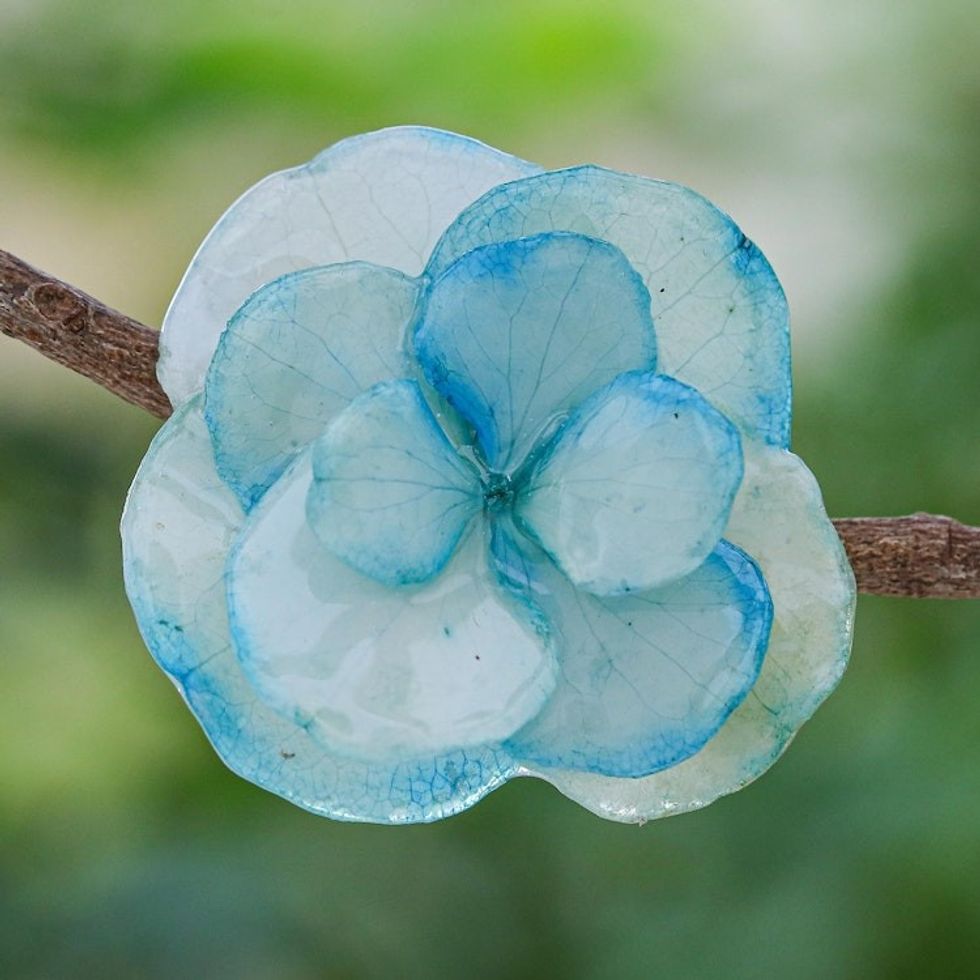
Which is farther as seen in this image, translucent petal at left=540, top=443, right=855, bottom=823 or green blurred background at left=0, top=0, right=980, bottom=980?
green blurred background at left=0, top=0, right=980, bottom=980

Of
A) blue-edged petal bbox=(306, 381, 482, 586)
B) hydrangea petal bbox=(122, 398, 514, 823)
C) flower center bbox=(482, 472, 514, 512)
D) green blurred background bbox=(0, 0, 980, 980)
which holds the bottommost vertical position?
green blurred background bbox=(0, 0, 980, 980)

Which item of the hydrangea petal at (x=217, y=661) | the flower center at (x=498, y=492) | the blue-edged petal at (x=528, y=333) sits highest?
the blue-edged petal at (x=528, y=333)

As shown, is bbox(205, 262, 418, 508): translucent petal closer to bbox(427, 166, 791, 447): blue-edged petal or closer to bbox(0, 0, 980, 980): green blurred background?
bbox(427, 166, 791, 447): blue-edged petal

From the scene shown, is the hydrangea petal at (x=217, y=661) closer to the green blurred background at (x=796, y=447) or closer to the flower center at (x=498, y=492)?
the flower center at (x=498, y=492)

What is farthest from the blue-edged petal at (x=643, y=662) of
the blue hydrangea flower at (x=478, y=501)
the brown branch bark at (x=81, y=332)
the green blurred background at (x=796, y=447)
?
the green blurred background at (x=796, y=447)

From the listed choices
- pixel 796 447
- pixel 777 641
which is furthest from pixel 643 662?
pixel 796 447

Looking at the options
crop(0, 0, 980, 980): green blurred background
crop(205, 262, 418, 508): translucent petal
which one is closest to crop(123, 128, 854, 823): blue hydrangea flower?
crop(205, 262, 418, 508): translucent petal
